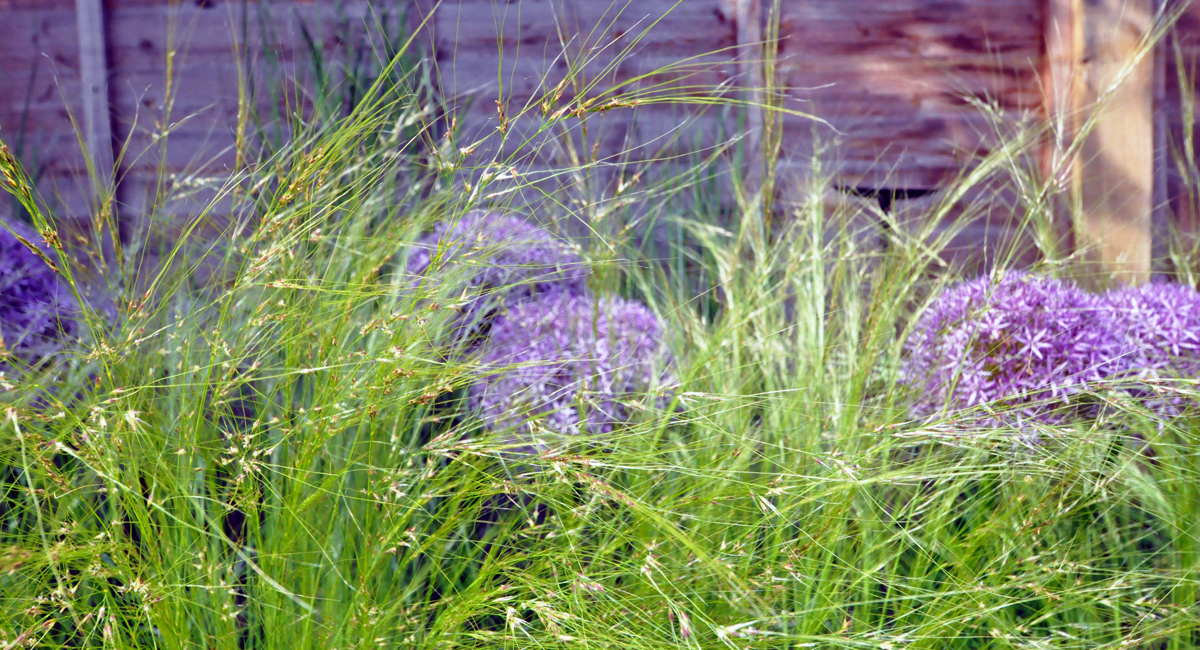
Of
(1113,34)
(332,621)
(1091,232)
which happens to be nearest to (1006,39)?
(1113,34)

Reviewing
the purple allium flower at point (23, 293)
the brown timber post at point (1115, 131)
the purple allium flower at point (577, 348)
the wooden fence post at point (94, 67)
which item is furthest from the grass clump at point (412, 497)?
the wooden fence post at point (94, 67)

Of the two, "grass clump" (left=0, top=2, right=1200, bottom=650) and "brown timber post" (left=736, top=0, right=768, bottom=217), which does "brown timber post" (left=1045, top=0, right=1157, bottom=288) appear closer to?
"brown timber post" (left=736, top=0, right=768, bottom=217)

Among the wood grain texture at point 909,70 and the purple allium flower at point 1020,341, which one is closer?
the purple allium flower at point 1020,341

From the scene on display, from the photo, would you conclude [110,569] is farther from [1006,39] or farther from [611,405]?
[1006,39]

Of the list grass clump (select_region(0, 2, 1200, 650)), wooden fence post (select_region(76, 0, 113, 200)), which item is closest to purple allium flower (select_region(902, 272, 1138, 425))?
grass clump (select_region(0, 2, 1200, 650))

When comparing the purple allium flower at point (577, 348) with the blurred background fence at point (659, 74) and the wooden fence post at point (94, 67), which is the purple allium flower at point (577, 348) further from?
the wooden fence post at point (94, 67)

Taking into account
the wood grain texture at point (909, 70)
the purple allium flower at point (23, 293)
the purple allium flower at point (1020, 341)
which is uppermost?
the wood grain texture at point (909, 70)

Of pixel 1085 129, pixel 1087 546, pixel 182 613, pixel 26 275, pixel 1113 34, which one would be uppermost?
pixel 1113 34

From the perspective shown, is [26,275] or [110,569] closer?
[110,569]

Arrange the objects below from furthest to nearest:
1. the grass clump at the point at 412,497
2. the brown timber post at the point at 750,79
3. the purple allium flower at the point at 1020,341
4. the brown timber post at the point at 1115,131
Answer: the brown timber post at the point at 750,79 → the brown timber post at the point at 1115,131 → the purple allium flower at the point at 1020,341 → the grass clump at the point at 412,497

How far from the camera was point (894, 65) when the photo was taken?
2.65 meters

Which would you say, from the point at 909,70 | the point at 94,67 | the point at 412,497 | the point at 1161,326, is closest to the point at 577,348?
the point at 412,497

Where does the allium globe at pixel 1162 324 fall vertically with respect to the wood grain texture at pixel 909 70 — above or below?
below

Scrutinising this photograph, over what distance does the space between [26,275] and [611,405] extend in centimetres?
124
